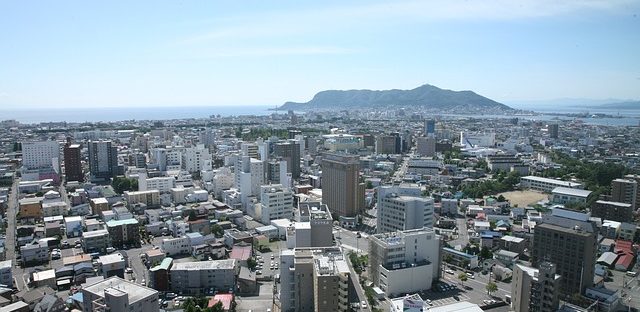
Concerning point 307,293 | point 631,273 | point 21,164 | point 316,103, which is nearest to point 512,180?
point 631,273

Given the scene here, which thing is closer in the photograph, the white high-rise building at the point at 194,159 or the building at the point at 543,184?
the building at the point at 543,184

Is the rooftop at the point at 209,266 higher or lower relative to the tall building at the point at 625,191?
lower

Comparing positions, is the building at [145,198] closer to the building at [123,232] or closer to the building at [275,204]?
the building at [123,232]

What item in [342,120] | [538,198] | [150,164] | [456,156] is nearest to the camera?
[538,198]

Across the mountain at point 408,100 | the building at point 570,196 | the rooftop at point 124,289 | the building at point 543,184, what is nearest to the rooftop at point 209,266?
the rooftop at point 124,289

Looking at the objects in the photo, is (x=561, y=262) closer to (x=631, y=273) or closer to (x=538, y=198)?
(x=631, y=273)
